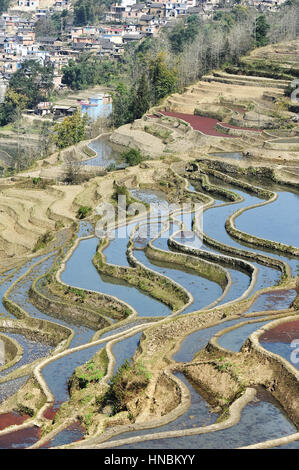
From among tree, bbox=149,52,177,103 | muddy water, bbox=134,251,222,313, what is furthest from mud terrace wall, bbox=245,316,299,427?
tree, bbox=149,52,177,103

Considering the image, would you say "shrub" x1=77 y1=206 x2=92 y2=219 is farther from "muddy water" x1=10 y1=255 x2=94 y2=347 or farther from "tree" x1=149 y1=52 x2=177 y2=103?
"tree" x1=149 y1=52 x2=177 y2=103

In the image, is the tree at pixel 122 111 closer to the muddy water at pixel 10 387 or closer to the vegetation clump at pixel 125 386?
the muddy water at pixel 10 387

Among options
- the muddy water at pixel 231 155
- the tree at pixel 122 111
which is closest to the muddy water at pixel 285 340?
the muddy water at pixel 231 155

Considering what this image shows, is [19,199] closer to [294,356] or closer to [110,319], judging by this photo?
[110,319]

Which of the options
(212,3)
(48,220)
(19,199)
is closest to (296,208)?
(48,220)

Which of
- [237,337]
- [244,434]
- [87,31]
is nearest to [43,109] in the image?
[87,31]

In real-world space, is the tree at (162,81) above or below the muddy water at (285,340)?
above

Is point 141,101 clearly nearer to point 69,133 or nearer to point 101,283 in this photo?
point 69,133
